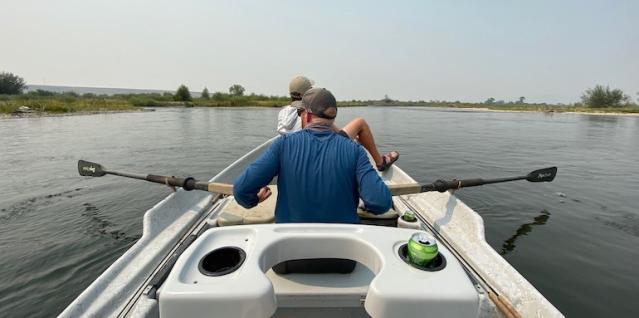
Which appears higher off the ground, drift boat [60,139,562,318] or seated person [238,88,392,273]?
seated person [238,88,392,273]

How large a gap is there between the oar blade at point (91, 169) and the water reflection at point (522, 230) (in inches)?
268

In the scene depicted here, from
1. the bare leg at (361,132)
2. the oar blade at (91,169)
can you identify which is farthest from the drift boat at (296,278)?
the oar blade at (91,169)

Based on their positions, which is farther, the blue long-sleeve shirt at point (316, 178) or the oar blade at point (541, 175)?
the oar blade at point (541, 175)

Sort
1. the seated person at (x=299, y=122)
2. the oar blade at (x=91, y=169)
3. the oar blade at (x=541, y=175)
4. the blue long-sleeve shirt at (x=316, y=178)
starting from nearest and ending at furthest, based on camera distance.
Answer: the blue long-sleeve shirt at (x=316, y=178), the seated person at (x=299, y=122), the oar blade at (x=91, y=169), the oar blade at (x=541, y=175)

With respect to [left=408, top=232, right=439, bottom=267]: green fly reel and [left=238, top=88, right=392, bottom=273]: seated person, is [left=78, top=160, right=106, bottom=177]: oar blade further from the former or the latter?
[left=408, top=232, right=439, bottom=267]: green fly reel

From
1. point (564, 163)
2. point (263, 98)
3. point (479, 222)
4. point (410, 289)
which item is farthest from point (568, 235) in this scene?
point (263, 98)

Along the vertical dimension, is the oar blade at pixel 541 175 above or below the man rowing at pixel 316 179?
below

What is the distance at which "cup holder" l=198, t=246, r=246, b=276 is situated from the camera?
1.54 meters

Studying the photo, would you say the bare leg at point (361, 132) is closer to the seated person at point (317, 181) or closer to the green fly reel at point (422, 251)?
the seated person at point (317, 181)

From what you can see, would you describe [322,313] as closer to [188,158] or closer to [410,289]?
[410,289]

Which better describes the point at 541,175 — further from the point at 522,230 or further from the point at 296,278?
the point at 296,278

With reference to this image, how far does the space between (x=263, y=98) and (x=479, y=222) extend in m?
81.0

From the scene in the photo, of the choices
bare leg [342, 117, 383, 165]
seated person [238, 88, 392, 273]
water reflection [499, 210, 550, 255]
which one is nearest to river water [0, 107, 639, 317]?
water reflection [499, 210, 550, 255]

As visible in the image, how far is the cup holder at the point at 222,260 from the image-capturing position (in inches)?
60.8
